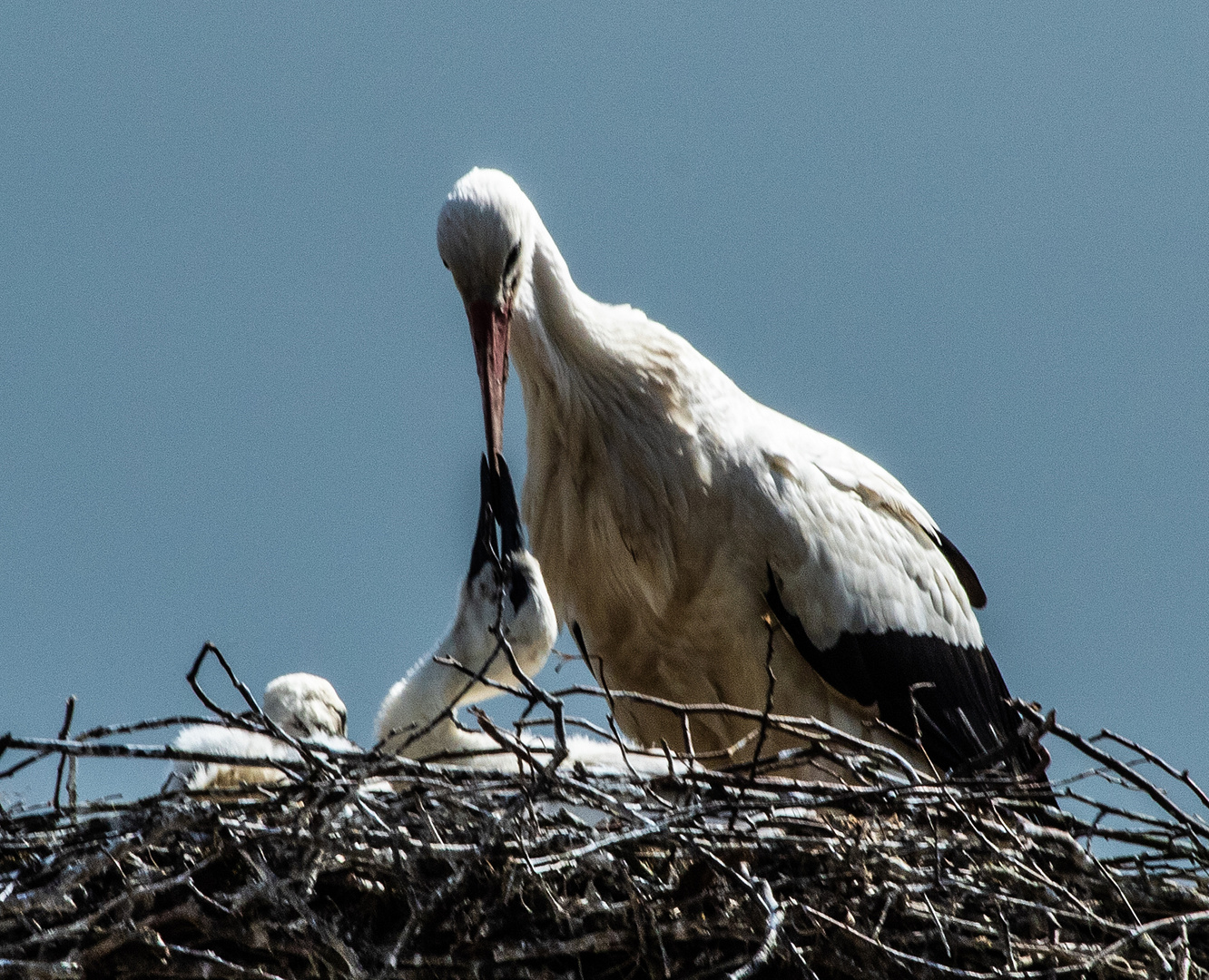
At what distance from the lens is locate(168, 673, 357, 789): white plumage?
9.00ft

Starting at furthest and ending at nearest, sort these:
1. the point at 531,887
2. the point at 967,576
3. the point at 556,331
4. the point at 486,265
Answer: the point at 967,576
the point at 556,331
the point at 486,265
the point at 531,887

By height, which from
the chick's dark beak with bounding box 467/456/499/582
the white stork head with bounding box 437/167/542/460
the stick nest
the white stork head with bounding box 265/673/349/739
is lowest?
the stick nest

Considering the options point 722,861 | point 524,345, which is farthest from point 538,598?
point 722,861

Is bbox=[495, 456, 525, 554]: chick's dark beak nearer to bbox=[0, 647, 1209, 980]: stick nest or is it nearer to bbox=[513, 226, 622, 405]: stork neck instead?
bbox=[513, 226, 622, 405]: stork neck

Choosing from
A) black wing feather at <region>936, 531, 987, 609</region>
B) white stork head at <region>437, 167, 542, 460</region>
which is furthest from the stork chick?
black wing feather at <region>936, 531, 987, 609</region>

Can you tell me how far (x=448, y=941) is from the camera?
2232mm

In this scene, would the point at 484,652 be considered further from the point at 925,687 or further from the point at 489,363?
the point at 925,687

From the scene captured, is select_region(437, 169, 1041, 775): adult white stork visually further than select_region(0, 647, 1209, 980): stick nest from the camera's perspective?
Yes

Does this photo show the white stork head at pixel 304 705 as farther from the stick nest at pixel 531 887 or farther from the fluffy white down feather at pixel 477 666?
the stick nest at pixel 531 887

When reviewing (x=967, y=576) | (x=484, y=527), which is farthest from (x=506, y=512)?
(x=967, y=576)

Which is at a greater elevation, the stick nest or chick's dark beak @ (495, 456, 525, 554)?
chick's dark beak @ (495, 456, 525, 554)

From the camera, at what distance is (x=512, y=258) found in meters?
3.26

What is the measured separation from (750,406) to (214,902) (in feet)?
5.74

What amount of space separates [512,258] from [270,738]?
120 centimetres
